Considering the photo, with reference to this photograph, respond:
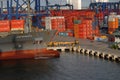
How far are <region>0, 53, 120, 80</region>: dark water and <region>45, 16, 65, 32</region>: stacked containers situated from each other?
1419 inches

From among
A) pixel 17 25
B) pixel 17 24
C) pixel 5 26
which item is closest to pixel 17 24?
pixel 17 24

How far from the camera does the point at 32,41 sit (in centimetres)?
7188

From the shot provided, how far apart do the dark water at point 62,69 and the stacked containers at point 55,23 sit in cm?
3604

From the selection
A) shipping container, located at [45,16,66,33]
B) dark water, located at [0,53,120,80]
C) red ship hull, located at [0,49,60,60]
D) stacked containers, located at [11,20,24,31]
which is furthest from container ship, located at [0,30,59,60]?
shipping container, located at [45,16,66,33]

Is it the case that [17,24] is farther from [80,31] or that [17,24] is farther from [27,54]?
[80,31]

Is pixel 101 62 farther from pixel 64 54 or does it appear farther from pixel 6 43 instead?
pixel 6 43

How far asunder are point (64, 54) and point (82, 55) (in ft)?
13.5

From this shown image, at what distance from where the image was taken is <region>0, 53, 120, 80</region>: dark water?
171ft

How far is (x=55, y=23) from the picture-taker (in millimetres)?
104562

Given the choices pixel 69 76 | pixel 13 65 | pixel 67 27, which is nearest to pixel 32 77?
pixel 69 76

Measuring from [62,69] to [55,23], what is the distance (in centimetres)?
4808

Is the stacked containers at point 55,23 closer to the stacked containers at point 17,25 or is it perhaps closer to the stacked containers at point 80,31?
the stacked containers at point 80,31

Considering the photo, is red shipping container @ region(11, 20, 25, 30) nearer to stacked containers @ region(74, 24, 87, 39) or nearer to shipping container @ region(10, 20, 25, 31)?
shipping container @ region(10, 20, 25, 31)

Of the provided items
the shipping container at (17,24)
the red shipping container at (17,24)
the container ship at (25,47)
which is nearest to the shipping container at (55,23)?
the shipping container at (17,24)
